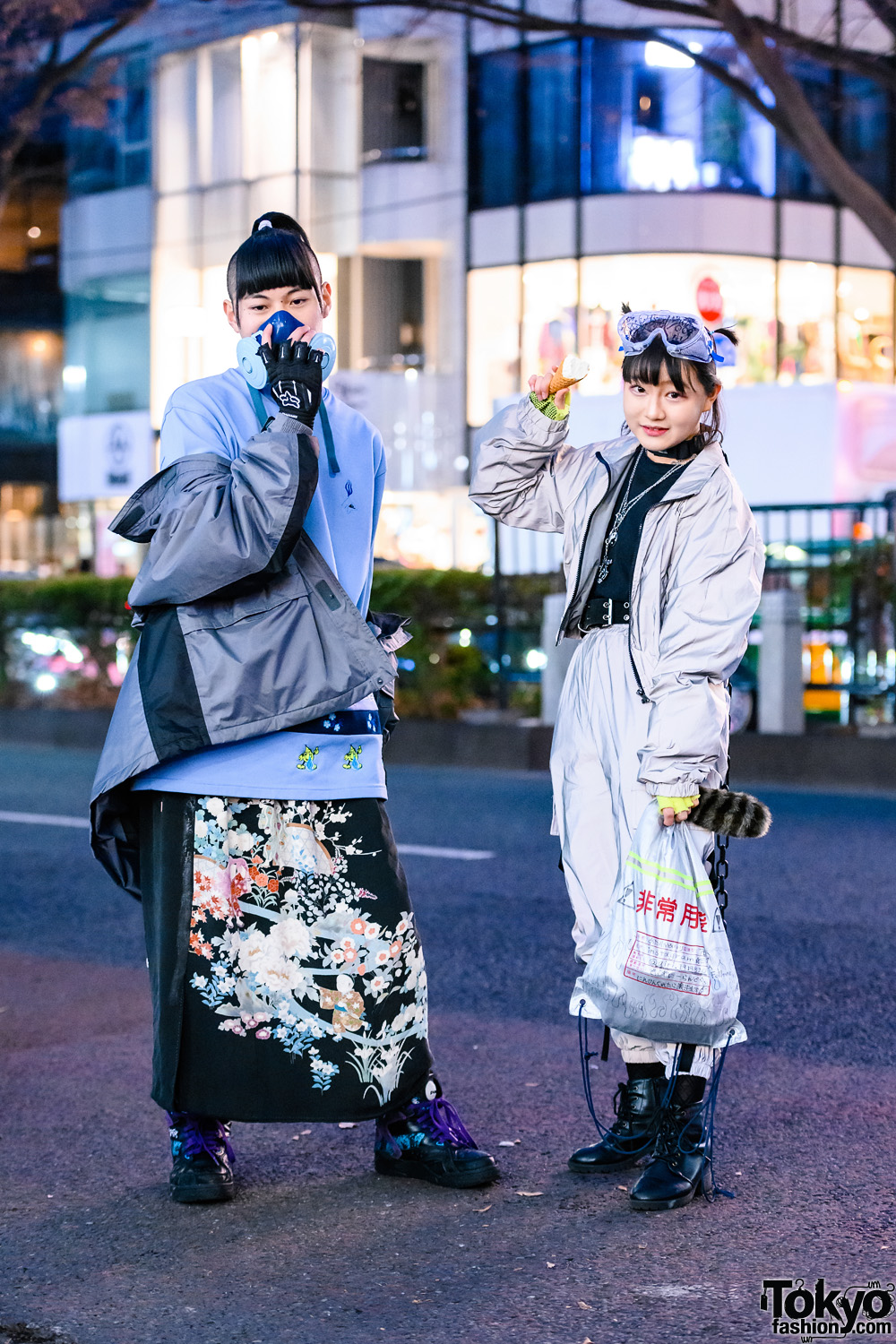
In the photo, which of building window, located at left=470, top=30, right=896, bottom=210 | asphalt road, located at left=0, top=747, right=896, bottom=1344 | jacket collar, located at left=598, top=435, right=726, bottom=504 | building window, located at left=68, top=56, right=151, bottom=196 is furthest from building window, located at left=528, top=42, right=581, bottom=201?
jacket collar, located at left=598, top=435, right=726, bottom=504

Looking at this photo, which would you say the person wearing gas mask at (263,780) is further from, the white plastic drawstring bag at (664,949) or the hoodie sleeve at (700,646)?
the hoodie sleeve at (700,646)

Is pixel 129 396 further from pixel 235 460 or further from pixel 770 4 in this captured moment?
pixel 235 460

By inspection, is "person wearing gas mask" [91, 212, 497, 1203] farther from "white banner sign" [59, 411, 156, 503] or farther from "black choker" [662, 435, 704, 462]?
"white banner sign" [59, 411, 156, 503]

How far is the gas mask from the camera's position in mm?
3400

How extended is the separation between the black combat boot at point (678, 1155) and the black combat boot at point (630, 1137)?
79 mm

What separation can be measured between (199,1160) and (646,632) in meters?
1.42

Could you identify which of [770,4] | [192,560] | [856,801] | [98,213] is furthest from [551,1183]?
[98,213]

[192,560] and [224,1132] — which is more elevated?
[192,560]

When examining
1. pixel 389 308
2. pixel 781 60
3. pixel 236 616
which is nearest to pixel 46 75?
pixel 781 60

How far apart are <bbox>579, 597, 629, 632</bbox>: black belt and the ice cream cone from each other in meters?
0.46

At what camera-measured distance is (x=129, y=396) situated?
115ft

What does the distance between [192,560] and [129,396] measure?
32.8 metres

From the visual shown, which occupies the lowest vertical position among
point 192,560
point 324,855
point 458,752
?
point 458,752

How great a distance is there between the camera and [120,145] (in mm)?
35125
